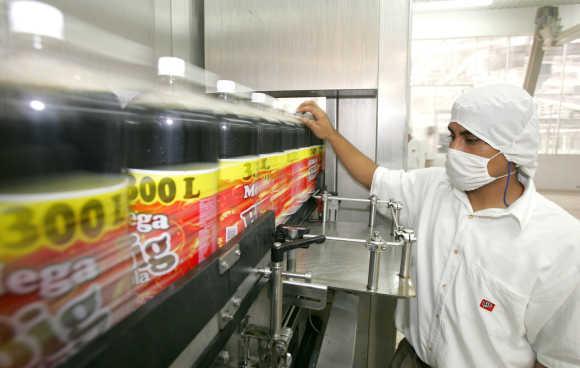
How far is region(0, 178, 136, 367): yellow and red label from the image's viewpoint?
24 cm

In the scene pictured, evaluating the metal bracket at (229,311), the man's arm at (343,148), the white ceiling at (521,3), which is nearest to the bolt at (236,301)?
the metal bracket at (229,311)

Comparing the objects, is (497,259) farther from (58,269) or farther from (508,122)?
(58,269)

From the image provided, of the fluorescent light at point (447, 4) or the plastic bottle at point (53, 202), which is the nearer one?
the plastic bottle at point (53, 202)

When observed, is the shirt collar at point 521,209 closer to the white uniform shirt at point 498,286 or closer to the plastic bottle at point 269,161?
the white uniform shirt at point 498,286

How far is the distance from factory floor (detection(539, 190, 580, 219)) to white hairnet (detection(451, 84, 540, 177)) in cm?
A: 434

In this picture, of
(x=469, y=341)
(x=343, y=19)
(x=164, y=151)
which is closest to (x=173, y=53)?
(x=343, y=19)

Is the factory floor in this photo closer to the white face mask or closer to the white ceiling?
the white ceiling

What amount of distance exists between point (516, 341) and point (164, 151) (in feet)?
3.78

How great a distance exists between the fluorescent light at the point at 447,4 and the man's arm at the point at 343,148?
13.3ft

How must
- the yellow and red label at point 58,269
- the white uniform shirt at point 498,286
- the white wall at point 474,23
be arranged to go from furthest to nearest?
the white wall at point 474,23 < the white uniform shirt at point 498,286 < the yellow and red label at point 58,269

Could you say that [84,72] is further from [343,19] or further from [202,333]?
[343,19]

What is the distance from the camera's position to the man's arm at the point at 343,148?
4.83 ft

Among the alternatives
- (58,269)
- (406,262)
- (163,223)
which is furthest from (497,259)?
(58,269)

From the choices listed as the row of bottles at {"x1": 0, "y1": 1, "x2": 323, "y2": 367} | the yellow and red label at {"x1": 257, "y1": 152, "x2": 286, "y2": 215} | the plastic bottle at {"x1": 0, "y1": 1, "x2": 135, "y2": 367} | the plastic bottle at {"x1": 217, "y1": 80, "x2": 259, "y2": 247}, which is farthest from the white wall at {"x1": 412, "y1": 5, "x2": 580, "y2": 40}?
the plastic bottle at {"x1": 0, "y1": 1, "x2": 135, "y2": 367}
